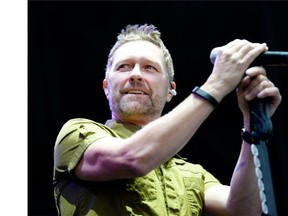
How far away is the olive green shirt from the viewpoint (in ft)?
5.81

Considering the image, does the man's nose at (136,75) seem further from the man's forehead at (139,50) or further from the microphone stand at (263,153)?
the microphone stand at (263,153)

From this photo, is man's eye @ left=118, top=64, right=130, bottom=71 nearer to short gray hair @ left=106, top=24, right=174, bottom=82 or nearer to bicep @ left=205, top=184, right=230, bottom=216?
short gray hair @ left=106, top=24, right=174, bottom=82

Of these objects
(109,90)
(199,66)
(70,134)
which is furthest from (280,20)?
(70,134)

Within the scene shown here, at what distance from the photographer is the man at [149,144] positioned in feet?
5.24

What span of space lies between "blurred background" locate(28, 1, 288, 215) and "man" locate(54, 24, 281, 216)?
3.85 feet

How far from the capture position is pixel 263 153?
1432 mm

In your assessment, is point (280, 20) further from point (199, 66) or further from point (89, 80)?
point (89, 80)

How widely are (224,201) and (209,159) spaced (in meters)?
1.74

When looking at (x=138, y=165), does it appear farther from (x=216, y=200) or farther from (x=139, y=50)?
(x=139, y=50)

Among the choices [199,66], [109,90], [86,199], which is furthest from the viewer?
[199,66]

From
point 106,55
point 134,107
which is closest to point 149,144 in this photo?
point 134,107

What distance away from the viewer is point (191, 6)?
3.60 metres

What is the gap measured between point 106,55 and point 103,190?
6.24 feet

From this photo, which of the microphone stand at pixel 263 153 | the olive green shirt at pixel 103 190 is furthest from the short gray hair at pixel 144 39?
the microphone stand at pixel 263 153
